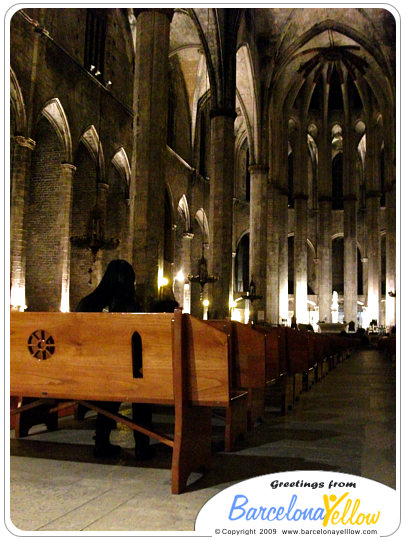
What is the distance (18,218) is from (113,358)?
1292 cm

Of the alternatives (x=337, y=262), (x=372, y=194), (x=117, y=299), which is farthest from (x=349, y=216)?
(x=117, y=299)

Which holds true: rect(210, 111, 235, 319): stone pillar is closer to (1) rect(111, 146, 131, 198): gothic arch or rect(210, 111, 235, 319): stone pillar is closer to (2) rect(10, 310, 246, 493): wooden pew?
(1) rect(111, 146, 131, 198): gothic arch

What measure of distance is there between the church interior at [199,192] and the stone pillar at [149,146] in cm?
4

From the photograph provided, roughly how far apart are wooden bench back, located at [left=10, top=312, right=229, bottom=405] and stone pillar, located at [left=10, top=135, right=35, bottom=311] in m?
12.1

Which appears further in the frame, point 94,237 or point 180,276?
point 180,276

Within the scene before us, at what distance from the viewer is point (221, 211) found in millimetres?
18078

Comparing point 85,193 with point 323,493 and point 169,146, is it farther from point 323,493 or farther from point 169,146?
point 323,493

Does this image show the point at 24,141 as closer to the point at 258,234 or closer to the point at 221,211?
the point at 221,211

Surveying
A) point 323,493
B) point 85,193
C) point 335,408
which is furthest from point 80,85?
point 323,493

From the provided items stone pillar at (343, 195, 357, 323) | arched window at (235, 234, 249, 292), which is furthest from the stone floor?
arched window at (235, 234, 249, 292)

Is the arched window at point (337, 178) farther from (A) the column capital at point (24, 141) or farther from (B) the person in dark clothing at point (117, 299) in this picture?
(B) the person in dark clothing at point (117, 299)

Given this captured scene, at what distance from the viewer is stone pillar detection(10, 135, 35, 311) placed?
1485cm

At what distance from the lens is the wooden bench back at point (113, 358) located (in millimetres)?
2857

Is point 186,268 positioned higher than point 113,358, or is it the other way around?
point 186,268
